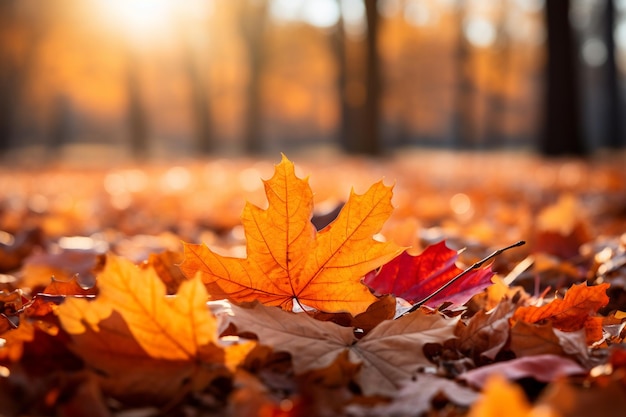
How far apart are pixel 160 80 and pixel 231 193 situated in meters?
37.8

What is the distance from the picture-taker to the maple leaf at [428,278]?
1.48m

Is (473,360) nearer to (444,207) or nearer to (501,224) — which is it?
(501,224)

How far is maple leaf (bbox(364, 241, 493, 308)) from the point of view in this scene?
1482mm

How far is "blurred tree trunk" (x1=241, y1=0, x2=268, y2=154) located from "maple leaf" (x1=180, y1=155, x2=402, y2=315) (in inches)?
888

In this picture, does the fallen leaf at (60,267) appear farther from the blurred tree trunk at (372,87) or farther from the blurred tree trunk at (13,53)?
the blurred tree trunk at (13,53)

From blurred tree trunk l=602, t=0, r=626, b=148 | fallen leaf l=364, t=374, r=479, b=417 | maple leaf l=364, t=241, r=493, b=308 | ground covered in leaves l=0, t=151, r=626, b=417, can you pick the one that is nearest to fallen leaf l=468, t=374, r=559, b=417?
ground covered in leaves l=0, t=151, r=626, b=417

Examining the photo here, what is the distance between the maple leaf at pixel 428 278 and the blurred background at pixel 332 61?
12038 millimetres

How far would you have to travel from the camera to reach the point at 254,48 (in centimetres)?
2352

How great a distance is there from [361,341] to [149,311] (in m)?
0.38

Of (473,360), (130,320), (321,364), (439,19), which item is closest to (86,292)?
(130,320)

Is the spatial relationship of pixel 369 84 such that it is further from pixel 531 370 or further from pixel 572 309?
pixel 531 370

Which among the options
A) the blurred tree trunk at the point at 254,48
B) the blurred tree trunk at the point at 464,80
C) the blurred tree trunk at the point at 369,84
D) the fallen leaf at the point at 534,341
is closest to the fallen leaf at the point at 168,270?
the fallen leaf at the point at 534,341

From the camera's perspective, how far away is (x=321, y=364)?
1153mm

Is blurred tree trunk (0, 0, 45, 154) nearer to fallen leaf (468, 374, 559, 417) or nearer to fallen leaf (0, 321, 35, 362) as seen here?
fallen leaf (0, 321, 35, 362)
